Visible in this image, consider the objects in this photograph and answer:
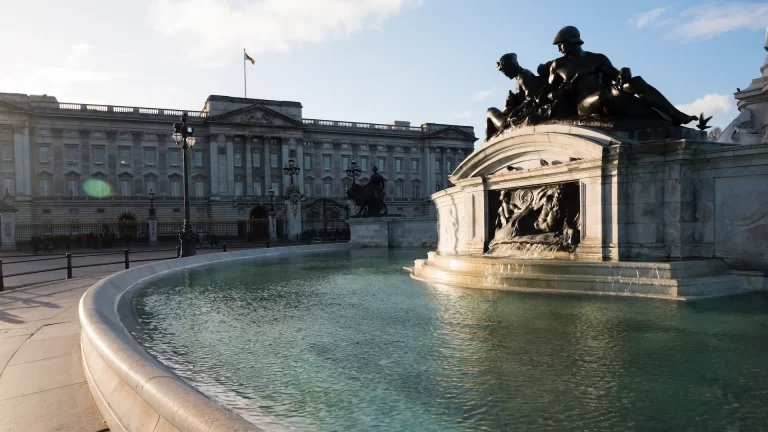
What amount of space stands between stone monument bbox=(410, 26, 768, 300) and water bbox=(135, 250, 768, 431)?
2.45 feet

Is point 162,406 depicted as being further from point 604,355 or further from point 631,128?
point 631,128

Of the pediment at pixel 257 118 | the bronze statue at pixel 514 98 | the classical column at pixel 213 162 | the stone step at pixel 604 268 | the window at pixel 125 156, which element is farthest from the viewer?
the pediment at pixel 257 118

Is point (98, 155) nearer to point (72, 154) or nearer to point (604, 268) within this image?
point (72, 154)

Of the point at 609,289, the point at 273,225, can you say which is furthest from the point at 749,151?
the point at 273,225

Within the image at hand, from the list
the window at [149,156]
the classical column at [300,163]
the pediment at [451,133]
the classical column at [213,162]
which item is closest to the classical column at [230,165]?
the classical column at [213,162]

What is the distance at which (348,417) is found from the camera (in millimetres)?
3293

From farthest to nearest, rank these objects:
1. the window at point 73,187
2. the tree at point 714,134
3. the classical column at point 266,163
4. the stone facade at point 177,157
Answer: the classical column at point 266,163
the window at point 73,187
the stone facade at point 177,157
the tree at point 714,134

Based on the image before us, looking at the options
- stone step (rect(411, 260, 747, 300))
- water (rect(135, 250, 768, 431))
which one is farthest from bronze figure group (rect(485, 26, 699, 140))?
water (rect(135, 250, 768, 431))

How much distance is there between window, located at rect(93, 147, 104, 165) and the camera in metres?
64.2

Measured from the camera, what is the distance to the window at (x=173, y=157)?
67.7 metres

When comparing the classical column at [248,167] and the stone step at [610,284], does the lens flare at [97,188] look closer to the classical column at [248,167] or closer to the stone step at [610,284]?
the classical column at [248,167]

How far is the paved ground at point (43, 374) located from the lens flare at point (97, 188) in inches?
2513

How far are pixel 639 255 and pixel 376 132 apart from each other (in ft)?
240

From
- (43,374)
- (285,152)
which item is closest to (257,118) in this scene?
(285,152)
